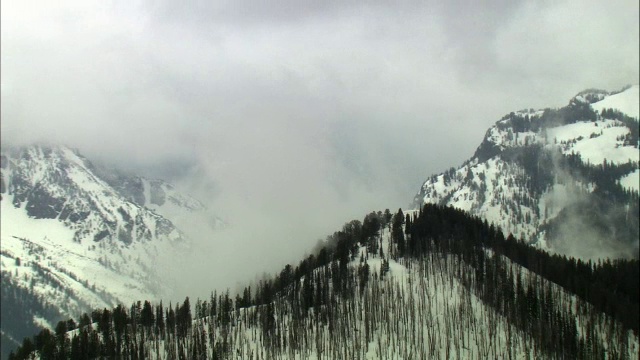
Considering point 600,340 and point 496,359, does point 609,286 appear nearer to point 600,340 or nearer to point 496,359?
point 600,340

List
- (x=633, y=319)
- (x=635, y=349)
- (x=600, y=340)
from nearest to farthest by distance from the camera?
(x=633, y=319)
(x=635, y=349)
(x=600, y=340)

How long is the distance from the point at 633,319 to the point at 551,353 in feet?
187

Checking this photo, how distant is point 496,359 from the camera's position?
656 feet

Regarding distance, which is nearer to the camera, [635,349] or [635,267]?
[635,349]

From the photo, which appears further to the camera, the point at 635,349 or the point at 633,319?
the point at 635,349

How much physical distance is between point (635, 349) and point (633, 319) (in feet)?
83.1

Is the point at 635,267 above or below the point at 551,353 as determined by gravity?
above

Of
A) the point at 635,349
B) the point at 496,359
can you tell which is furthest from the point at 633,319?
the point at 496,359

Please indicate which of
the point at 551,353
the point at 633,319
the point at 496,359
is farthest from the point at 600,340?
the point at 633,319

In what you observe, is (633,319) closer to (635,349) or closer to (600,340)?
(635,349)

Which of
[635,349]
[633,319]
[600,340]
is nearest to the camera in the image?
[633,319]

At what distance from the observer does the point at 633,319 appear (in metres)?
146

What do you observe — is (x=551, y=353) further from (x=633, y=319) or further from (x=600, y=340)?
(x=633, y=319)

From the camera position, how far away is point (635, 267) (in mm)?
192375
